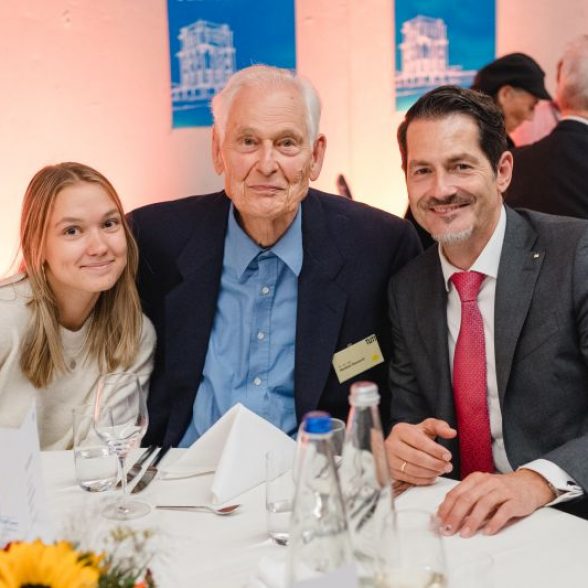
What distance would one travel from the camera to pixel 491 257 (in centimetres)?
215

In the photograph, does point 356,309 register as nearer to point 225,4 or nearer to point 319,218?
→ point 319,218

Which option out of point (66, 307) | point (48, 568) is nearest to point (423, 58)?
point (66, 307)

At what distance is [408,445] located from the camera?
5.54ft

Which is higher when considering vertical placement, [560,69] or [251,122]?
[560,69]

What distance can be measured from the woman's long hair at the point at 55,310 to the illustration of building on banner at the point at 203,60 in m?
1.92

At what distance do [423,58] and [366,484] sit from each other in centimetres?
417

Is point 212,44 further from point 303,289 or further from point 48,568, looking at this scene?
point 48,568

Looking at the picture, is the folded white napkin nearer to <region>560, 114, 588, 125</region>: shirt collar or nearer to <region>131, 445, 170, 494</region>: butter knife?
<region>131, 445, 170, 494</region>: butter knife

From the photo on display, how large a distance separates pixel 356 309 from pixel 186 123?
214 cm

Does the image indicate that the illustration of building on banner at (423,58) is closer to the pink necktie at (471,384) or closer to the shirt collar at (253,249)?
the shirt collar at (253,249)

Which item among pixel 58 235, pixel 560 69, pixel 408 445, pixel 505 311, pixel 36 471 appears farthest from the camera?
pixel 560 69

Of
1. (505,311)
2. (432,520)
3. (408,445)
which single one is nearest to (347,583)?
(432,520)

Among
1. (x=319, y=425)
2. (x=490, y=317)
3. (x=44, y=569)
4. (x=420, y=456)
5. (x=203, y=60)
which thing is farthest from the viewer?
(x=203, y=60)

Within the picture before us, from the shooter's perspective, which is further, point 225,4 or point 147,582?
point 225,4
